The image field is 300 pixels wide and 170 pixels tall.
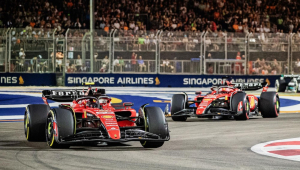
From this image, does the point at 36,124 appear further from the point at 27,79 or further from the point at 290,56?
the point at 27,79

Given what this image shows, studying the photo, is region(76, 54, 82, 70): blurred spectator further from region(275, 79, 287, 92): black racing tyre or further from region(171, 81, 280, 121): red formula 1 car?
region(171, 81, 280, 121): red formula 1 car

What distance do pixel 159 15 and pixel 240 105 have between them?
22.4 meters

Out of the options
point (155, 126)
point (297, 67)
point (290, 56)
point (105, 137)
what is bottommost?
point (105, 137)

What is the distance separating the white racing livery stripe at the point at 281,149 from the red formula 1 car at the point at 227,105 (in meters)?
3.72

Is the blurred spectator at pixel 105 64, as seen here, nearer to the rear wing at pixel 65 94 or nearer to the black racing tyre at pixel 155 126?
the rear wing at pixel 65 94

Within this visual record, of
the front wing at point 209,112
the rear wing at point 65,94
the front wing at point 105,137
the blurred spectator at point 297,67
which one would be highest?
the blurred spectator at point 297,67

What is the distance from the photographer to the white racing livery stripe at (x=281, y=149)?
322 inches

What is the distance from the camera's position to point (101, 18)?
3572 cm

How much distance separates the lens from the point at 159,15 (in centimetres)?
3562

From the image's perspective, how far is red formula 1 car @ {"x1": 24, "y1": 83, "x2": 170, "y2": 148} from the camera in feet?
27.9

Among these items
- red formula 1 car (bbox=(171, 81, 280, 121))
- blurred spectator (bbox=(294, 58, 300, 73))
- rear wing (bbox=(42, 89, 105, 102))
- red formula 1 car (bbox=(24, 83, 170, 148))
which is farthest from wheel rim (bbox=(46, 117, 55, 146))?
blurred spectator (bbox=(294, 58, 300, 73))

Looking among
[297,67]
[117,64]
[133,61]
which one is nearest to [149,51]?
[133,61]

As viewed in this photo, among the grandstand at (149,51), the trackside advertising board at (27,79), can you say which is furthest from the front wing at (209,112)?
the trackside advertising board at (27,79)

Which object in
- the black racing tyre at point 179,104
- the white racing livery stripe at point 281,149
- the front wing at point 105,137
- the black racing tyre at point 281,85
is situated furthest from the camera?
the black racing tyre at point 281,85
